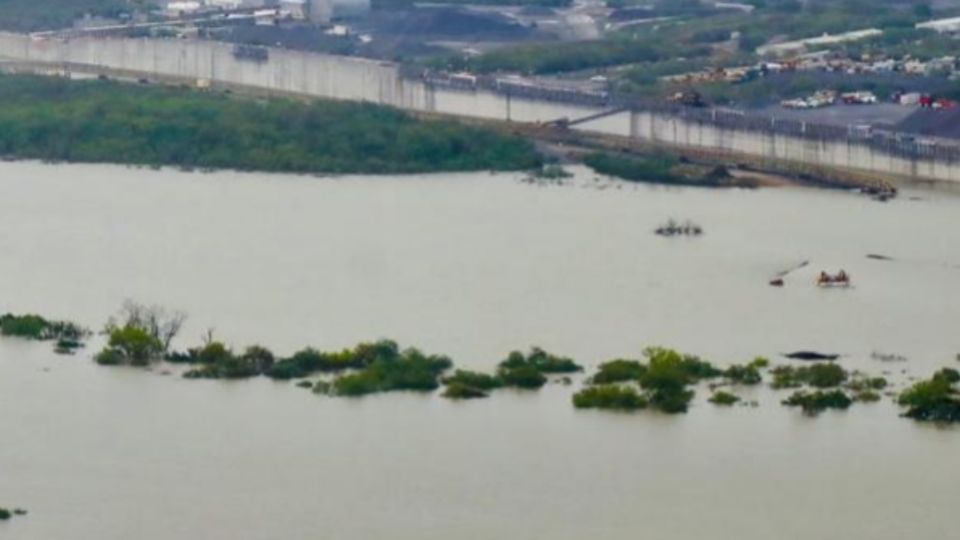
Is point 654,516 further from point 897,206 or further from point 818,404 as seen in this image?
point 897,206

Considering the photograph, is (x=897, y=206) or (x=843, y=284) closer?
(x=843, y=284)

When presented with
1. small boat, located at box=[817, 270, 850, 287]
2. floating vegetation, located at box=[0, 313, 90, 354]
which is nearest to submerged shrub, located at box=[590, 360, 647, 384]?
floating vegetation, located at box=[0, 313, 90, 354]

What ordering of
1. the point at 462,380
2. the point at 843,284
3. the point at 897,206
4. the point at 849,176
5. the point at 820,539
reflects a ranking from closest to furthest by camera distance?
the point at 820,539, the point at 462,380, the point at 843,284, the point at 897,206, the point at 849,176

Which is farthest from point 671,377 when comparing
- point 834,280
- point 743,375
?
point 834,280

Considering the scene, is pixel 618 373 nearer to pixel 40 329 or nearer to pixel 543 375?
pixel 543 375

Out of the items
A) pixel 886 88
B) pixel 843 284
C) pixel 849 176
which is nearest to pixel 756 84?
pixel 886 88

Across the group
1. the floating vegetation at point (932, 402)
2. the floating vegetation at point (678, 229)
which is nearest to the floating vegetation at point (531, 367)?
the floating vegetation at point (932, 402)

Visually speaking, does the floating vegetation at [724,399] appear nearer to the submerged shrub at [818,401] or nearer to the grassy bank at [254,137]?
the submerged shrub at [818,401]
